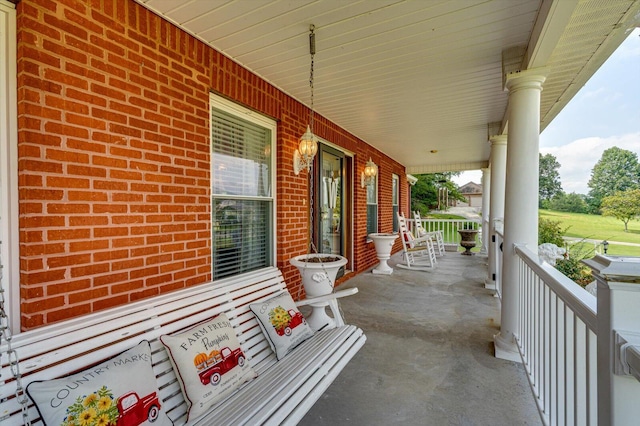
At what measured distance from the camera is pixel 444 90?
10.1 ft

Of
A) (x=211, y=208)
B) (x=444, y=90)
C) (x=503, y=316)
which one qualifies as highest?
(x=444, y=90)

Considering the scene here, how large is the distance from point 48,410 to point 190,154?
1.59 m

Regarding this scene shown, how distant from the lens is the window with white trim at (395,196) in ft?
25.1

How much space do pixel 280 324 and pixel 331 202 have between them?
2.79 metres

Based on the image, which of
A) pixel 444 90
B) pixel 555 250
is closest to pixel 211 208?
pixel 444 90

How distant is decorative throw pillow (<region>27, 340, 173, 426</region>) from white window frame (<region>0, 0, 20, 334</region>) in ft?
1.86

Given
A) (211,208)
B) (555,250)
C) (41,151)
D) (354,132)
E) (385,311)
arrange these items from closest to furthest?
(41,151) < (211,208) < (555,250) < (385,311) < (354,132)

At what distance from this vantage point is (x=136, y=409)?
3.83ft

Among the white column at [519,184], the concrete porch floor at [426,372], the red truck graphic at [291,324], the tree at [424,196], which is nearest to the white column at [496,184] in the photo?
the concrete porch floor at [426,372]

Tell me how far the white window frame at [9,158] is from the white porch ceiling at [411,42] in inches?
28.7

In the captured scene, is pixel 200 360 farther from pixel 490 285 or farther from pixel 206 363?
pixel 490 285

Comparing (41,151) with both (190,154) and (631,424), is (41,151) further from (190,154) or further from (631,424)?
(631,424)

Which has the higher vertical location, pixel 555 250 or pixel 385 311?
pixel 555 250

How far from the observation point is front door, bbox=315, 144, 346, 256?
417cm
